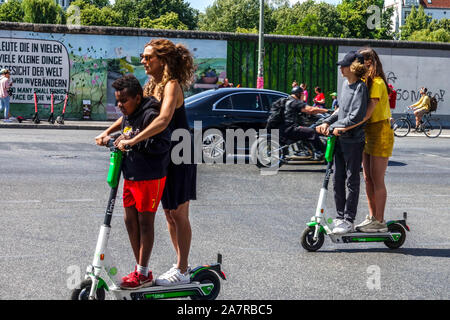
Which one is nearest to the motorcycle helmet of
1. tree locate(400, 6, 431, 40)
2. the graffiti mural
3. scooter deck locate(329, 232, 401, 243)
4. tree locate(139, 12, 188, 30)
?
scooter deck locate(329, 232, 401, 243)

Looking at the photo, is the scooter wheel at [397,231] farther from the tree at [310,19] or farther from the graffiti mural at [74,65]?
the tree at [310,19]

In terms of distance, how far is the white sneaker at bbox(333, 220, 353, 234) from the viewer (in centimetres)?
613

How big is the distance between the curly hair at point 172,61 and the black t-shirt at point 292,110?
325 inches

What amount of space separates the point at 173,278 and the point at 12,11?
82705mm

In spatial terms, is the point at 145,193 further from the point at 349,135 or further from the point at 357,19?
the point at 357,19

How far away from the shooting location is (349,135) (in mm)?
6133

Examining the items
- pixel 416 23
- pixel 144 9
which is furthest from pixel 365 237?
pixel 416 23

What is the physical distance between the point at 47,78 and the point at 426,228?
22.6m

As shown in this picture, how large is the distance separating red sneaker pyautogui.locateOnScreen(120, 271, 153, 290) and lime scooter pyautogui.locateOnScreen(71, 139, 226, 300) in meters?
0.03

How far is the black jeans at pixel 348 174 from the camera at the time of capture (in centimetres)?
616

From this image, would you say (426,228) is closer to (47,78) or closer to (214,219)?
(214,219)
